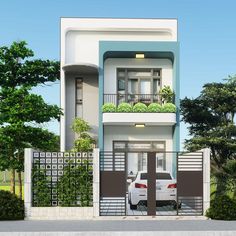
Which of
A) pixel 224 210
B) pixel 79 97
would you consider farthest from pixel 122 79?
pixel 224 210

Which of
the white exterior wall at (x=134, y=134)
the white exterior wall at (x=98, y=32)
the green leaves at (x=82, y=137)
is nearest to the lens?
the green leaves at (x=82, y=137)

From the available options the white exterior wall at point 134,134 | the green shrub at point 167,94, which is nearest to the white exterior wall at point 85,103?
the white exterior wall at point 134,134

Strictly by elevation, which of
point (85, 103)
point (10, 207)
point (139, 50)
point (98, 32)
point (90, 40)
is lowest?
point (10, 207)

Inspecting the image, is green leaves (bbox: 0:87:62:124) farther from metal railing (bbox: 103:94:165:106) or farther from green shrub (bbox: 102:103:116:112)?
metal railing (bbox: 103:94:165:106)

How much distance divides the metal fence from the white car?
2012 millimetres

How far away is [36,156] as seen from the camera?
18141 mm

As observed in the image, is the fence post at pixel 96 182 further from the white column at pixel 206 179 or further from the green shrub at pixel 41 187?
the white column at pixel 206 179

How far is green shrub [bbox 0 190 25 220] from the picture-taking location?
17.3m

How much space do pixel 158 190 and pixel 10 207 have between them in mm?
5468

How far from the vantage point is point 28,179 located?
1786 centimetres

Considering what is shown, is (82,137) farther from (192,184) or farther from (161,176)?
(192,184)

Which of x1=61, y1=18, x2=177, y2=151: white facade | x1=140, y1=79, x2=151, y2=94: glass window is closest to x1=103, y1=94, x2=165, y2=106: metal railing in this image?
x1=140, y1=79, x2=151, y2=94: glass window

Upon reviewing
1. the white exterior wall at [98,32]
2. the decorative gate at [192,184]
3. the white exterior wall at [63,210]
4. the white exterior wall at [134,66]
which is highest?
the white exterior wall at [98,32]

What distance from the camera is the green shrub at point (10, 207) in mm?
17328
